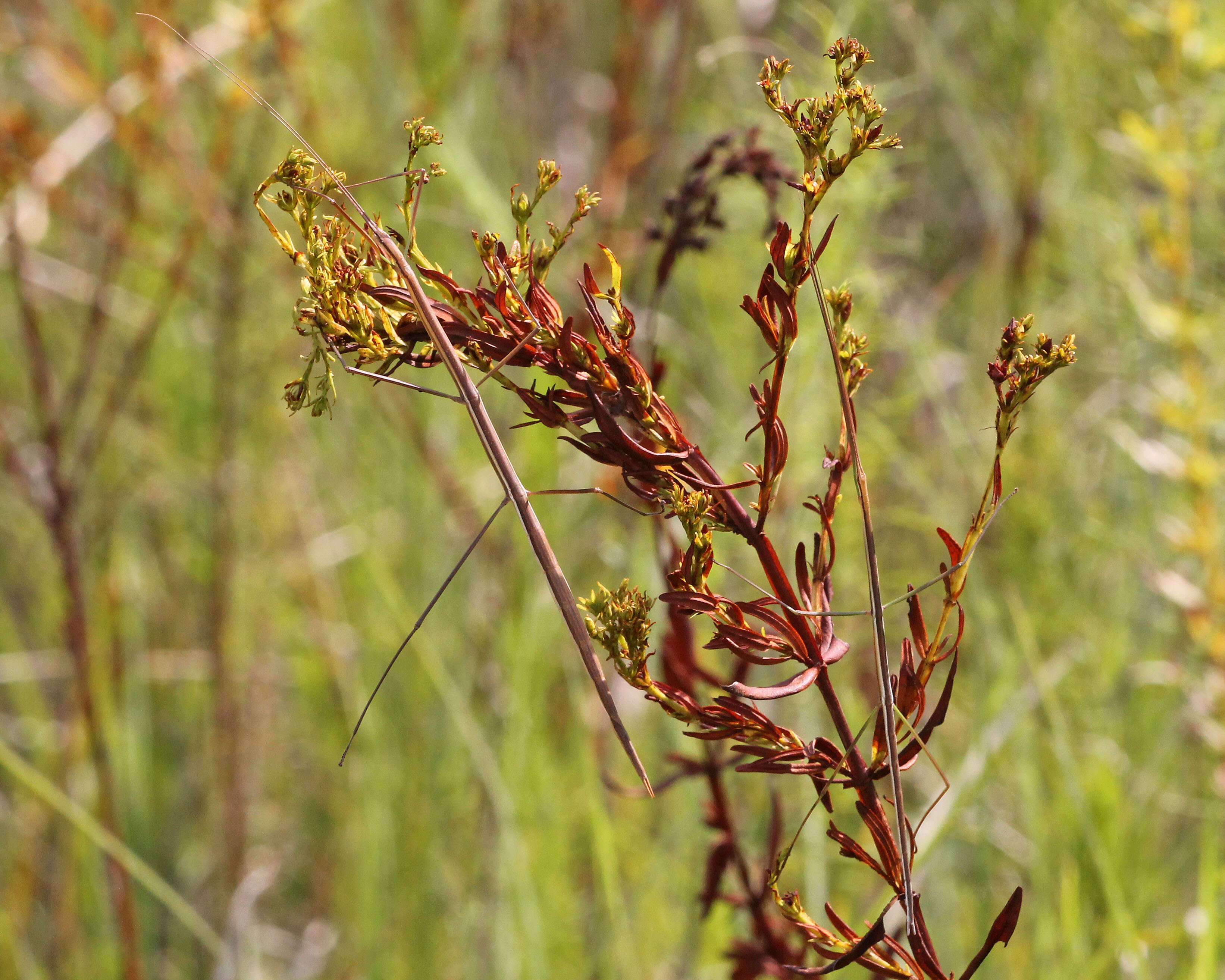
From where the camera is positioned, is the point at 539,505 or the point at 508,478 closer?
the point at 508,478

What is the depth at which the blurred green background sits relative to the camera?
44.4 inches

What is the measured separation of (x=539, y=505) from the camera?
138 centimetres

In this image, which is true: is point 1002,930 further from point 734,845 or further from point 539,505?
point 539,505

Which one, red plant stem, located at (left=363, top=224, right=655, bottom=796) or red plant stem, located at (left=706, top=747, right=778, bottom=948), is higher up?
red plant stem, located at (left=363, top=224, right=655, bottom=796)

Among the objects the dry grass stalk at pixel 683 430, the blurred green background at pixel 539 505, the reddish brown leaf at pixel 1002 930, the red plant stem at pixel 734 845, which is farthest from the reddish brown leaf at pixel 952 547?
the blurred green background at pixel 539 505

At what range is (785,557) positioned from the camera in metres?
1.15

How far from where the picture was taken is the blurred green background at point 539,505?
113 cm

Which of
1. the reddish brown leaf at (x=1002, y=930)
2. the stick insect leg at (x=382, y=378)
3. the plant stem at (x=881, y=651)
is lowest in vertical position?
the reddish brown leaf at (x=1002, y=930)

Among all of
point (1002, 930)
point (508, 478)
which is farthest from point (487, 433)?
point (1002, 930)

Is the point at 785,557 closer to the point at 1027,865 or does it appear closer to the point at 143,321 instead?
the point at 1027,865

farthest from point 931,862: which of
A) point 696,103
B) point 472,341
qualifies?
point 696,103

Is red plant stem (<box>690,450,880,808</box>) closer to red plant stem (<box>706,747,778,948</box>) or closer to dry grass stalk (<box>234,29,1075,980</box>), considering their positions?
dry grass stalk (<box>234,29,1075,980</box>)

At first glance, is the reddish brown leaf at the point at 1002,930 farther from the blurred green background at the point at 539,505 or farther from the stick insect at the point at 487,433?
the blurred green background at the point at 539,505

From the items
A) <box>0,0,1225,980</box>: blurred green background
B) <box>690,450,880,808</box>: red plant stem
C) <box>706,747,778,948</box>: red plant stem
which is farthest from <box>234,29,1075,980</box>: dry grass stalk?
<box>0,0,1225,980</box>: blurred green background
